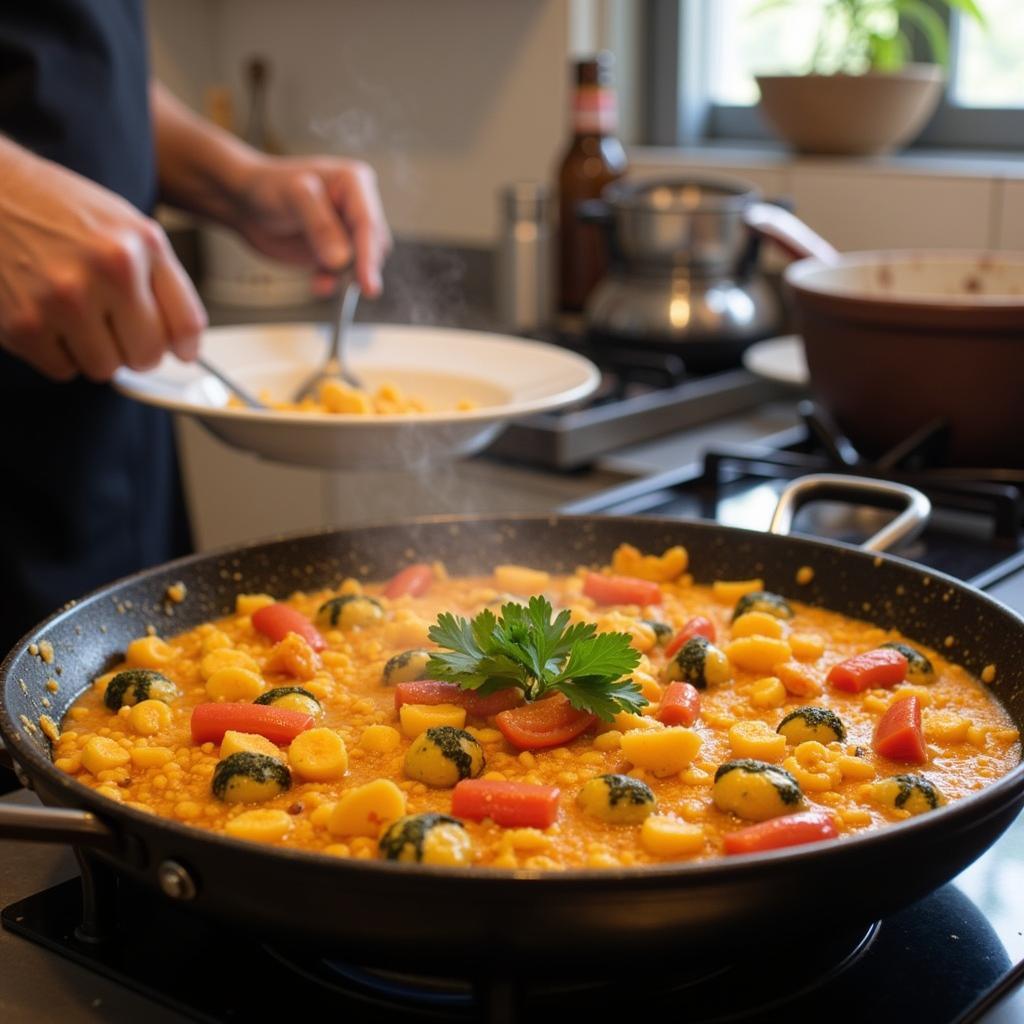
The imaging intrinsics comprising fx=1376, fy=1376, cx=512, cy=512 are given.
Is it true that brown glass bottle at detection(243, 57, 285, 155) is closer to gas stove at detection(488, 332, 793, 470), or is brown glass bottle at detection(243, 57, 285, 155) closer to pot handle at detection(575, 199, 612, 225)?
pot handle at detection(575, 199, 612, 225)

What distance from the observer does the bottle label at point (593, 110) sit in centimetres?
262

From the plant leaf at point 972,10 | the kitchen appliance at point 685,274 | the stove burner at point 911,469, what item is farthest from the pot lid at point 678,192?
the stove burner at point 911,469

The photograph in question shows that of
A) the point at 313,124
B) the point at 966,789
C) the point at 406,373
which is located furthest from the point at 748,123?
the point at 966,789

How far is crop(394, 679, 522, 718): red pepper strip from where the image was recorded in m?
0.96

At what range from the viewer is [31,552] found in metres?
1.73

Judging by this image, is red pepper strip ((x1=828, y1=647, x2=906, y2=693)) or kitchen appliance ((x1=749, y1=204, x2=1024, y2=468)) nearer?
red pepper strip ((x1=828, y1=647, x2=906, y2=693))

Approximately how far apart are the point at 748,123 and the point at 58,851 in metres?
2.54

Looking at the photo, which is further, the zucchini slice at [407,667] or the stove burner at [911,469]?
the stove burner at [911,469]

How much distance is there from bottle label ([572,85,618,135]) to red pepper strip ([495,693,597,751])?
1911 mm

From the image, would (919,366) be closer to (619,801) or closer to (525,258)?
(619,801)

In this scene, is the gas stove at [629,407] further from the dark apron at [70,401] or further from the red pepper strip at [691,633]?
the red pepper strip at [691,633]

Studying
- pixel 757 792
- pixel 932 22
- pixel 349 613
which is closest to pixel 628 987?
pixel 757 792

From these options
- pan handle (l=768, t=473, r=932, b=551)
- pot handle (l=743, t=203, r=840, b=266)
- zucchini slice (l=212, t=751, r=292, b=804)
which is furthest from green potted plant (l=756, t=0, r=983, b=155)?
zucchini slice (l=212, t=751, r=292, b=804)

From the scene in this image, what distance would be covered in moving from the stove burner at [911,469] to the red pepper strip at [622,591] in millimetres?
433
